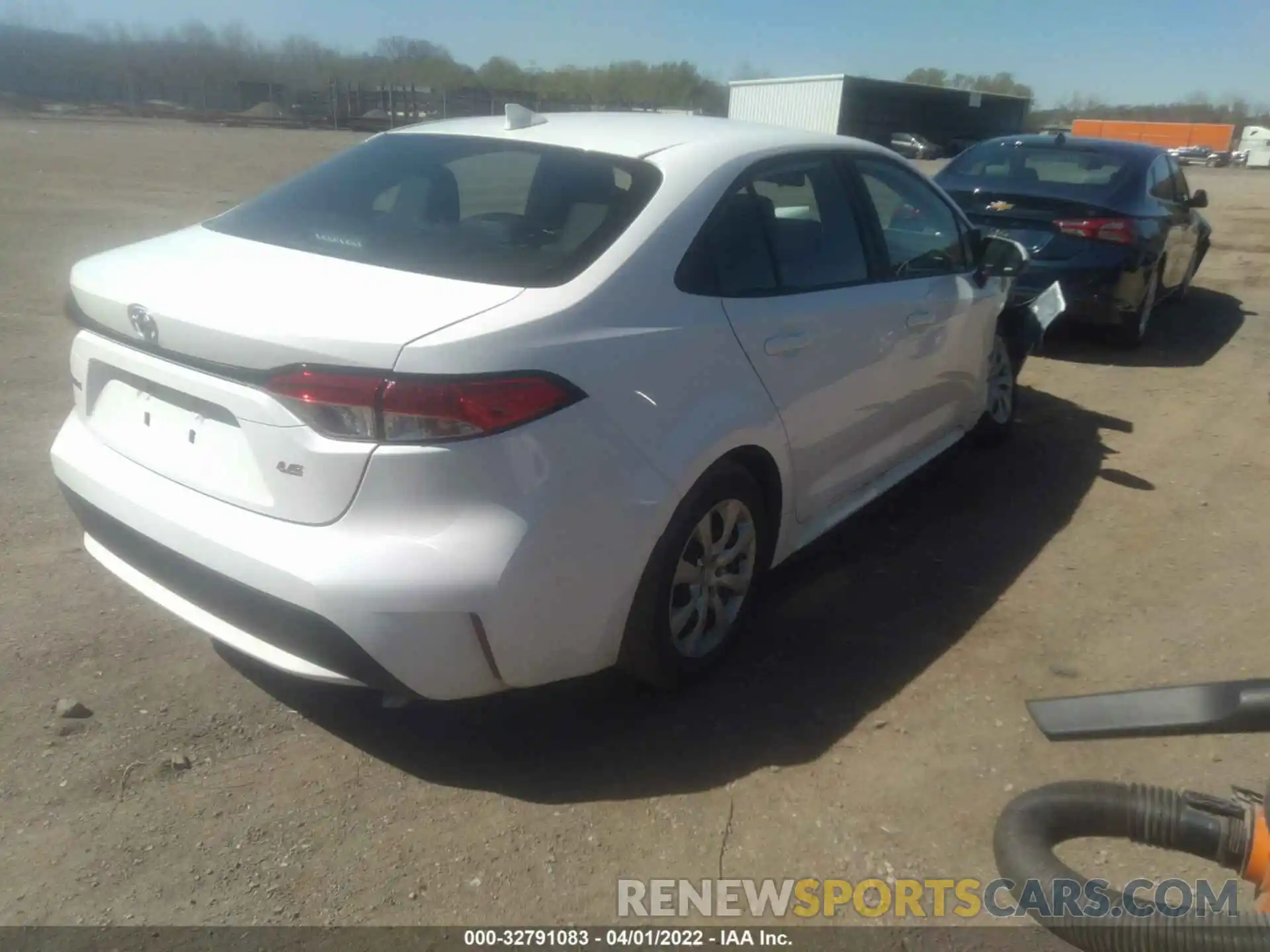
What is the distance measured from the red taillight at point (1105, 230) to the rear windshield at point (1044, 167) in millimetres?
428

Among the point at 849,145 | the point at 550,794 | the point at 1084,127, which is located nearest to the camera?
the point at 550,794

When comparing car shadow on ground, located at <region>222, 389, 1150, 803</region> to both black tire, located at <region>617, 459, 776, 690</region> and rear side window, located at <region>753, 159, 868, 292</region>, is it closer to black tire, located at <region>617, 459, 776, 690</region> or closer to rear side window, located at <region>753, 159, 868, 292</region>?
black tire, located at <region>617, 459, 776, 690</region>

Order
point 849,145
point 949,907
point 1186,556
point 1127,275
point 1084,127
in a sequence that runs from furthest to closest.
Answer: point 1084,127 → point 1127,275 → point 1186,556 → point 849,145 → point 949,907

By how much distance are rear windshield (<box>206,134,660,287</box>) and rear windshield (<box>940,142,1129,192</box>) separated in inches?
225

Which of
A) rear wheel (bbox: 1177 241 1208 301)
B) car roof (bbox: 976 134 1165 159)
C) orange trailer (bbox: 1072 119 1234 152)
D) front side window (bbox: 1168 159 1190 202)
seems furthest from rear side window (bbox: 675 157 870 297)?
orange trailer (bbox: 1072 119 1234 152)

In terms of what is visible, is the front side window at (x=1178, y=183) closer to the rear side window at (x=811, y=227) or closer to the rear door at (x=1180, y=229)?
the rear door at (x=1180, y=229)

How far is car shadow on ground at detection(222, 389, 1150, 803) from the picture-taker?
2.94 metres

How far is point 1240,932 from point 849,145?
298 cm

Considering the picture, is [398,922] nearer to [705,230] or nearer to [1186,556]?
[705,230]

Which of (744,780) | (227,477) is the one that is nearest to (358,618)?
(227,477)

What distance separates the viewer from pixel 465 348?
2.34 meters

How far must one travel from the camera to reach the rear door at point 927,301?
4020 millimetres

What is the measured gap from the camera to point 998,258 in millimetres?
4668

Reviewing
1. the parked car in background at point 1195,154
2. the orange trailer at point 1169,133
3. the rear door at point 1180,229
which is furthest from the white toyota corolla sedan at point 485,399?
the orange trailer at point 1169,133
